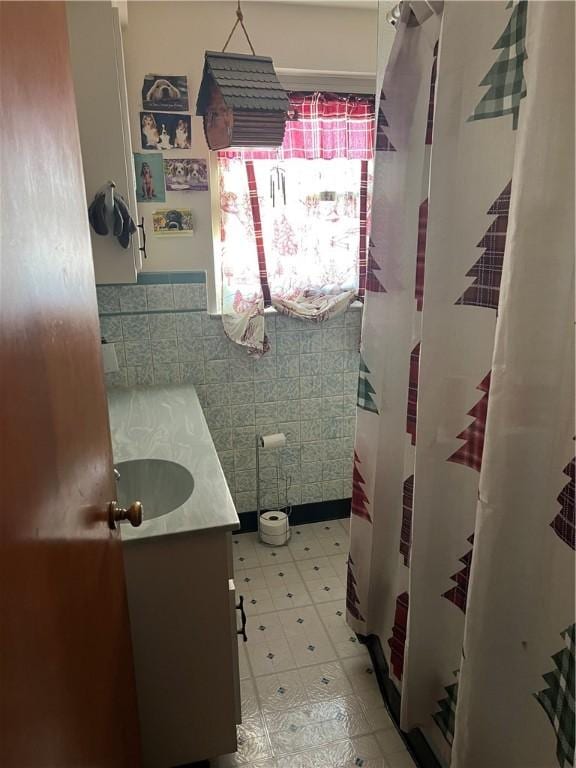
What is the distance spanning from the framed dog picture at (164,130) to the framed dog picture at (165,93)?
28 mm

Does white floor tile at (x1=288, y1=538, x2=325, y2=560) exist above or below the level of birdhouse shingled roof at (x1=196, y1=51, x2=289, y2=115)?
below

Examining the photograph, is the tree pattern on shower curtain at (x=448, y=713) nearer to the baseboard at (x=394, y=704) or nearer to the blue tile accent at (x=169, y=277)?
the baseboard at (x=394, y=704)

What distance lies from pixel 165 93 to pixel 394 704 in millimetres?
2312

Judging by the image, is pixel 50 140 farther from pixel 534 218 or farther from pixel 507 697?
pixel 507 697

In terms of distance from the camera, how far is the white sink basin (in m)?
1.66

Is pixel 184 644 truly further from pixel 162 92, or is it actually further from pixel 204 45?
pixel 204 45

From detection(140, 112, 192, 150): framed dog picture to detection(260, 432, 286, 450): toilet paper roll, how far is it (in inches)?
50.3

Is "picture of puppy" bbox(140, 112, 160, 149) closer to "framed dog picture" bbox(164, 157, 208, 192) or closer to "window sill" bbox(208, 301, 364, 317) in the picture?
"framed dog picture" bbox(164, 157, 208, 192)

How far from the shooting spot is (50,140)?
2.43ft

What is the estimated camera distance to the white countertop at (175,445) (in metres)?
1.31

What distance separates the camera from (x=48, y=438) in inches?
26.5

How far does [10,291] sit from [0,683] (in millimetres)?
368

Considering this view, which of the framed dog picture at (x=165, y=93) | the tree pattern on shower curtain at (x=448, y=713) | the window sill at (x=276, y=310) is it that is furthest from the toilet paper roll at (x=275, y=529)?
the framed dog picture at (x=165, y=93)

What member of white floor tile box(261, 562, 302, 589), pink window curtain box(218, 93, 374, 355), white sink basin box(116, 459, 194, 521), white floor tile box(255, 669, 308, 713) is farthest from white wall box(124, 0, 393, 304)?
white floor tile box(255, 669, 308, 713)
